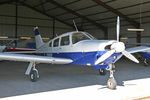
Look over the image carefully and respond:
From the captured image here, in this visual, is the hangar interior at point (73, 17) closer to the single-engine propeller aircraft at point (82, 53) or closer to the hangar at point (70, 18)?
the hangar at point (70, 18)

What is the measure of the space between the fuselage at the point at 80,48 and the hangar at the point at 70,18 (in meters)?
11.1

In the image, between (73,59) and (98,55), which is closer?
(98,55)

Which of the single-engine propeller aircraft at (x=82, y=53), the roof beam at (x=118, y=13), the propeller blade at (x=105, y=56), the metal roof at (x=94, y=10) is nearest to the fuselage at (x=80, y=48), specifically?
the single-engine propeller aircraft at (x=82, y=53)

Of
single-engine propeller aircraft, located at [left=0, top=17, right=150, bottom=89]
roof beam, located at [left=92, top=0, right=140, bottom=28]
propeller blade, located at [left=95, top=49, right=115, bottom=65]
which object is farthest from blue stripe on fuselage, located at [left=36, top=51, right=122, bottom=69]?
roof beam, located at [left=92, top=0, right=140, bottom=28]

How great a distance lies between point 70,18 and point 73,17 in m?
0.82

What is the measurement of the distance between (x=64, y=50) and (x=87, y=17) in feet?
54.3

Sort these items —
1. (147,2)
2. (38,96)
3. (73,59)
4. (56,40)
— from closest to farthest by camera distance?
(38,96) < (73,59) < (56,40) < (147,2)

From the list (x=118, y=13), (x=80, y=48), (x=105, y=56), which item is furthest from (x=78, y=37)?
(x=118, y=13)

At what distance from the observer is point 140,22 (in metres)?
19.7

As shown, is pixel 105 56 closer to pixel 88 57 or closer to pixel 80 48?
pixel 88 57

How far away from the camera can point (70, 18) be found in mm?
25438

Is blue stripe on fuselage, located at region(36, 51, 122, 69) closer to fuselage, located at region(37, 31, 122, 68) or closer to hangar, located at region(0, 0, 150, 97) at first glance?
fuselage, located at region(37, 31, 122, 68)

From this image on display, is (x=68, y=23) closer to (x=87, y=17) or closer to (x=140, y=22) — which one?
(x=87, y=17)

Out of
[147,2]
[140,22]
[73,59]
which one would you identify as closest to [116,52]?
[73,59]
